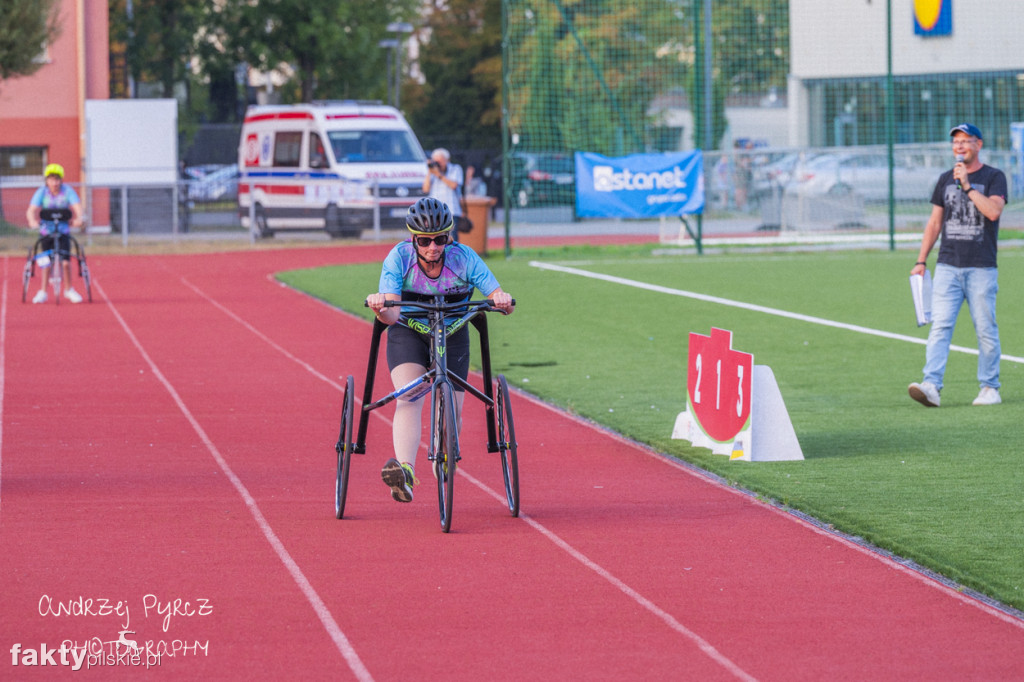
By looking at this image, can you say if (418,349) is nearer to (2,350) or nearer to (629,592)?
(629,592)

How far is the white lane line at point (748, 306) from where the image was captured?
15.7m

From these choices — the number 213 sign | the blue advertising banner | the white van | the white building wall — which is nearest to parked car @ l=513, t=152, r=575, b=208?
the white van

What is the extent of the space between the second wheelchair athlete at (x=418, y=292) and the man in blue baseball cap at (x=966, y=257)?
15.3 feet

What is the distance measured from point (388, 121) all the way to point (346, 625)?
29381mm

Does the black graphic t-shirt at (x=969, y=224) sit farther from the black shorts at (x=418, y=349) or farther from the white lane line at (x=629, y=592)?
the black shorts at (x=418, y=349)

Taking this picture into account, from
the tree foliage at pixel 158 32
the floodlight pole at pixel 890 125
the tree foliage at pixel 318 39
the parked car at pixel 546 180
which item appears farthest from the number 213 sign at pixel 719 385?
the tree foliage at pixel 158 32

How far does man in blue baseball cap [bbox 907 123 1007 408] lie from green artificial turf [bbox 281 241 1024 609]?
0.87ft

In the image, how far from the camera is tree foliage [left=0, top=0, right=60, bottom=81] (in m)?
32.3

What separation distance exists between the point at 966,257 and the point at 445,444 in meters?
5.56

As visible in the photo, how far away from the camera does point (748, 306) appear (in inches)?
760

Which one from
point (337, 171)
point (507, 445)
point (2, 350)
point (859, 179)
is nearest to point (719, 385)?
point (507, 445)

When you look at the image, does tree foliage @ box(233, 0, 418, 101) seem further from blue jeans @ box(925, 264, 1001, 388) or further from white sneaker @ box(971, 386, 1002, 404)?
white sneaker @ box(971, 386, 1002, 404)

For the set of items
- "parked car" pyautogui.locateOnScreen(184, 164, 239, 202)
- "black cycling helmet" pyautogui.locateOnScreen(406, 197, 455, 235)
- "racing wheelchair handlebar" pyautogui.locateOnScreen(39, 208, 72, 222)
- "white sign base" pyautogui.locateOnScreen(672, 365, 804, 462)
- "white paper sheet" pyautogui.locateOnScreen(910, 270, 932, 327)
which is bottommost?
"white sign base" pyautogui.locateOnScreen(672, 365, 804, 462)

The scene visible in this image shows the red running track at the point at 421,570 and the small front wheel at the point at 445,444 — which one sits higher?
the small front wheel at the point at 445,444
